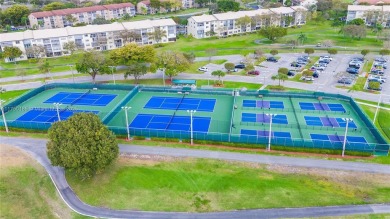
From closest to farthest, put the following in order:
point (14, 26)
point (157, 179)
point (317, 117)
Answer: point (157, 179), point (317, 117), point (14, 26)

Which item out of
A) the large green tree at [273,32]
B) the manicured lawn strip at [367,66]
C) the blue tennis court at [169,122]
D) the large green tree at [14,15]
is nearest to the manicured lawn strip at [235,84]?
the blue tennis court at [169,122]

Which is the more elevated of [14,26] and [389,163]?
[14,26]

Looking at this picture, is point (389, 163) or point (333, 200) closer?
point (333, 200)

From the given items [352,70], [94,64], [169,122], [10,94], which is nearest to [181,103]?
[169,122]

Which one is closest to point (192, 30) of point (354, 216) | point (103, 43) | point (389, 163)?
point (103, 43)

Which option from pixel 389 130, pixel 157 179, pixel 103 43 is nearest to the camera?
pixel 157 179

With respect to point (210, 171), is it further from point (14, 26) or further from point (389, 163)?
point (14, 26)
